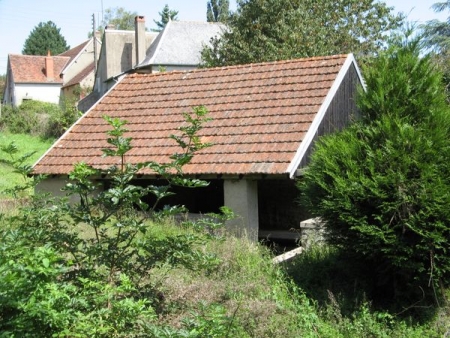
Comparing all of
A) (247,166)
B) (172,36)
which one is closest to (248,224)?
(247,166)

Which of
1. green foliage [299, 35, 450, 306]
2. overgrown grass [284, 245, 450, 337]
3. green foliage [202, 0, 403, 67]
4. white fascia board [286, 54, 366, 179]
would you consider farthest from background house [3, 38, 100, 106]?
green foliage [299, 35, 450, 306]

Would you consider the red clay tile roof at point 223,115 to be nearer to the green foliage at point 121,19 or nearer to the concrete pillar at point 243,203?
the concrete pillar at point 243,203

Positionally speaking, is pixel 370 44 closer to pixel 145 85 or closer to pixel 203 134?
pixel 145 85

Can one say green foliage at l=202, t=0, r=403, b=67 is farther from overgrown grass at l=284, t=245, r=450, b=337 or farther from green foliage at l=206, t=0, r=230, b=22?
green foliage at l=206, t=0, r=230, b=22

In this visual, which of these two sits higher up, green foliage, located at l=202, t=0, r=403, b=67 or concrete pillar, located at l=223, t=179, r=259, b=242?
green foliage, located at l=202, t=0, r=403, b=67

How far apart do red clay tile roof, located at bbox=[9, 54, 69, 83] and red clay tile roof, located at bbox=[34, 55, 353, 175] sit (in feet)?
128

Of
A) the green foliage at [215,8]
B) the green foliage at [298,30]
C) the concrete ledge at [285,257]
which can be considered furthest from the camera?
the green foliage at [215,8]

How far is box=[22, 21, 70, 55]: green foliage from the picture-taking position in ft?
245

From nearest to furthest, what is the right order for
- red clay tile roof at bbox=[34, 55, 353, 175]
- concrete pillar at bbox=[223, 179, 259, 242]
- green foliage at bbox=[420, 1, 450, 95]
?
concrete pillar at bbox=[223, 179, 259, 242] → red clay tile roof at bbox=[34, 55, 353, 175] → green foliage at bbox=[420, 1, 450, 95]

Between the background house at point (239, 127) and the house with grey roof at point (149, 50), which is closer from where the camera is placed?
the background house at point (239, 127)

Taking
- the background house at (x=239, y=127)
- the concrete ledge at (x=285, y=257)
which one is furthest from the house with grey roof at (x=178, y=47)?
the concrete ledge at (x=285, y=257)

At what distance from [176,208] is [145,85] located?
1131 centimetres

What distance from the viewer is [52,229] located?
641cm

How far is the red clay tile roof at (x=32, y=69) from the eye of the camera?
174 feet
